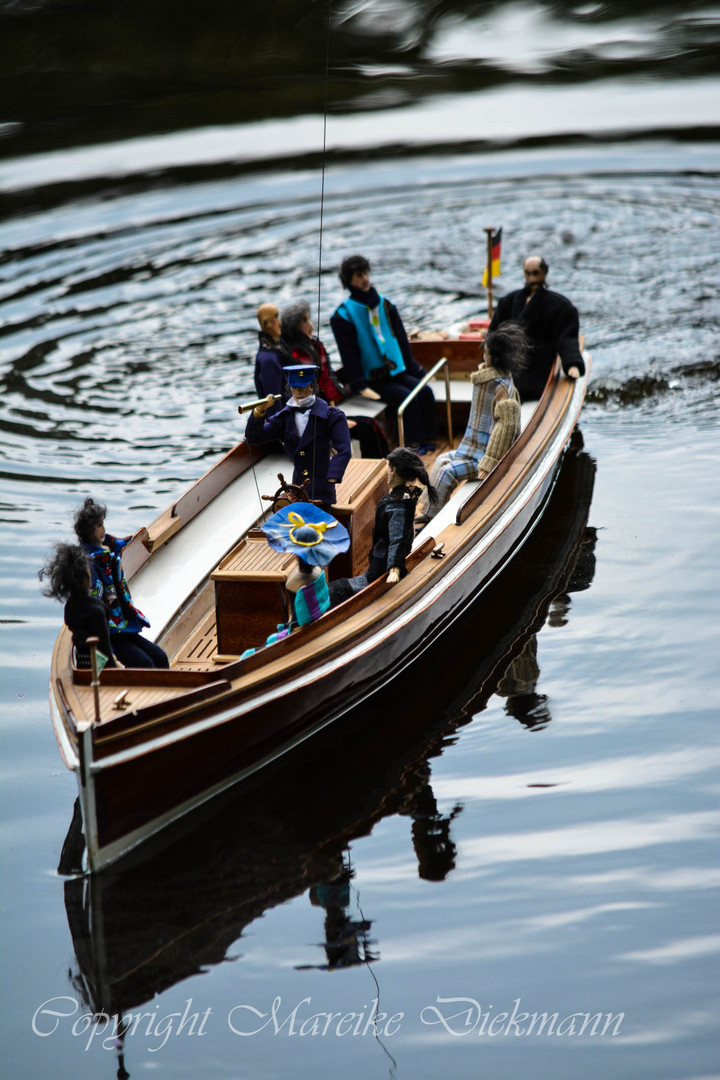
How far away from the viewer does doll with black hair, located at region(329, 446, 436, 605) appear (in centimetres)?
599

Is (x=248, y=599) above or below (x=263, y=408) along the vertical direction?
below

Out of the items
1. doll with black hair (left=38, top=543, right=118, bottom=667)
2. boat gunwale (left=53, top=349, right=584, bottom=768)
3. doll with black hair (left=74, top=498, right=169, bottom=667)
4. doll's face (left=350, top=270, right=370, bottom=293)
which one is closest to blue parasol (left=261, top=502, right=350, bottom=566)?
boat gunwale (left=53, top=349, right=584, bottom=768)

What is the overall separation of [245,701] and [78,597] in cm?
82

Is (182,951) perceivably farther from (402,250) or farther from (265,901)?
(402,250)

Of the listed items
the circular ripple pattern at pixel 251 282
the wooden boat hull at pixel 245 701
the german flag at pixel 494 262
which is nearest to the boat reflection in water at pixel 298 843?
the wooden boat hull at pixel 245 701

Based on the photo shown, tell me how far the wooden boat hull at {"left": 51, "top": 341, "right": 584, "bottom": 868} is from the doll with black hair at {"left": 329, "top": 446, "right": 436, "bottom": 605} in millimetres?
142

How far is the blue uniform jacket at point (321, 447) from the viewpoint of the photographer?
6.49 m

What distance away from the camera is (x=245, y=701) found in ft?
17.3

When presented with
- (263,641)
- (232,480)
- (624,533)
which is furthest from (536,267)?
(263,641)

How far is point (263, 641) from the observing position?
19.8 feet

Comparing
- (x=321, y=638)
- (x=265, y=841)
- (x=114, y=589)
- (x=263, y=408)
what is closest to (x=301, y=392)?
(x=263, y=408)

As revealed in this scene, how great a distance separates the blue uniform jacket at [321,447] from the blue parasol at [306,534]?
2.69ft

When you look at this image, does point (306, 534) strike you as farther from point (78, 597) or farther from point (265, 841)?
point (265, 841)

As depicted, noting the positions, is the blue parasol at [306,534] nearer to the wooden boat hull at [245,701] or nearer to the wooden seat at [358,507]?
the wooden boat hull at [245,701]
